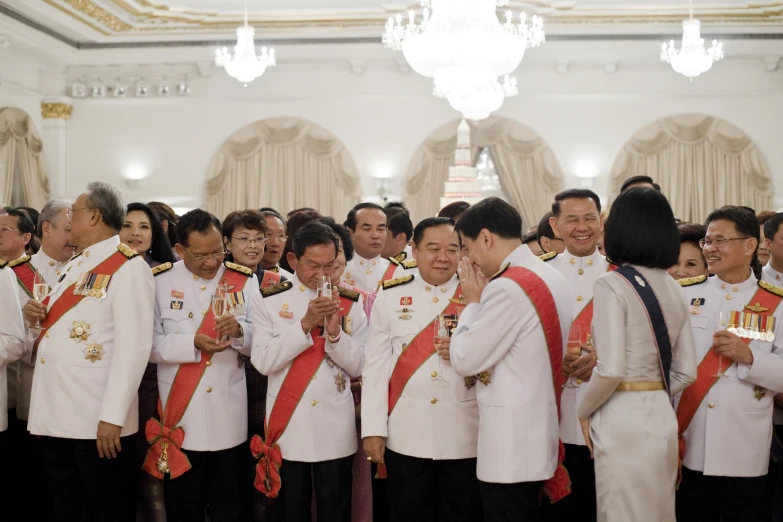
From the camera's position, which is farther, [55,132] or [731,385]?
[55,132]

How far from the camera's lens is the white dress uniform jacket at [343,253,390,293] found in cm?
513

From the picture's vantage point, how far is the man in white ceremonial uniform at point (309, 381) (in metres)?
3.23

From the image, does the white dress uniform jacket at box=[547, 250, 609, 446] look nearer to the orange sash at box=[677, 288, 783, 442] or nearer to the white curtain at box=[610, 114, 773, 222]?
the orange sash at box=[677, 288, 783, 442]

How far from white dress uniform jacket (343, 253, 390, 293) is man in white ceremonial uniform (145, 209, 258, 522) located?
5.30ft

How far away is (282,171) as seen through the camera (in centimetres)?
1247

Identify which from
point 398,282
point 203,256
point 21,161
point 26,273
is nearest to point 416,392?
point 398,282

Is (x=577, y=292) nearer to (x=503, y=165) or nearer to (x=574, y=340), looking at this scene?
(x=574, y=340)

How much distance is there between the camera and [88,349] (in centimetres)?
321

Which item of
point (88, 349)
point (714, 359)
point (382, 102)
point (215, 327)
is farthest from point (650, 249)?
point (382, 102)

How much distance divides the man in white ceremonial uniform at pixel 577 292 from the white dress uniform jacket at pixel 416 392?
492 millimetres

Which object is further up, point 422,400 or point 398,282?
point 398,282

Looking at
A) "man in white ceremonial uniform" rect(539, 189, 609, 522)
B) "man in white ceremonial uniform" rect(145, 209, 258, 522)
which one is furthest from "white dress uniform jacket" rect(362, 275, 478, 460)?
"man in white ceremonial uniform" rect(145, 209, 258, 522)

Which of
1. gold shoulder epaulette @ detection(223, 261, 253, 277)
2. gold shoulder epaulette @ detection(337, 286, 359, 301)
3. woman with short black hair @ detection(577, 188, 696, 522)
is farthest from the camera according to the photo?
gold shoulder epaulette @ detection(223, 261, 253, 277)

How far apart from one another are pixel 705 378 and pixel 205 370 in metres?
2.02
